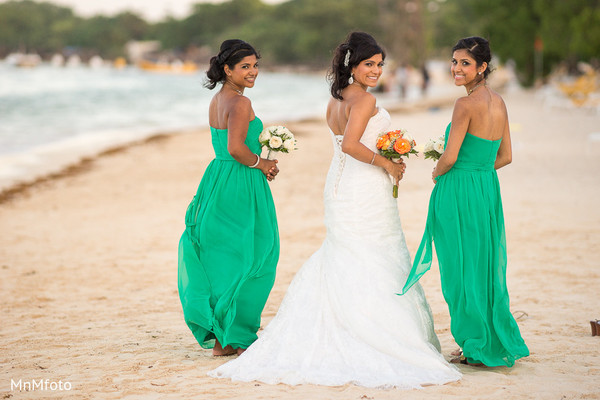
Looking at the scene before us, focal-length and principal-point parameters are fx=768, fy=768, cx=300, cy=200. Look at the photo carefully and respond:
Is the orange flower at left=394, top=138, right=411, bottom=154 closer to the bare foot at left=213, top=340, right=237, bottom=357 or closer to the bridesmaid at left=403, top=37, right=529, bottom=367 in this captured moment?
the bridesmaid at left=403, top=37, right=529, bottom=367

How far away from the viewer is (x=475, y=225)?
179 inches

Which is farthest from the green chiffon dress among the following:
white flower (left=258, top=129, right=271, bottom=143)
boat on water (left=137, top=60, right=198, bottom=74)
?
boat on water (left=137, top=60, right=198, bottom=74)

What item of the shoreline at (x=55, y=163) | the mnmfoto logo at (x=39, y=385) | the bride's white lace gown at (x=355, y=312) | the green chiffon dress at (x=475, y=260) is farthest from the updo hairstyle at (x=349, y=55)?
the shoreline at (x=55, y=163)

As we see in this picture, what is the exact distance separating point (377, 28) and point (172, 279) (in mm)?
125301

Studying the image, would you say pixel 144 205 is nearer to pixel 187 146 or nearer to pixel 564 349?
pixel 564 349

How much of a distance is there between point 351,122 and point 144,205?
26.2ft

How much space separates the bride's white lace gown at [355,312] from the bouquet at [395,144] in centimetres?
10

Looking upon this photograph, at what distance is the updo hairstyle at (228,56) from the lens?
4.88 m

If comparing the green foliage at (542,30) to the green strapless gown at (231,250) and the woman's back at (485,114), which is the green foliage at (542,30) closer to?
the woman's back at (485,114)

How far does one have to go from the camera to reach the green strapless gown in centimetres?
494

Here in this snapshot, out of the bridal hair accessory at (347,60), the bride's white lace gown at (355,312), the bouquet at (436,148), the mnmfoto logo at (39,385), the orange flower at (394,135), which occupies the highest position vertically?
the bridal hair accessory at (347,60)

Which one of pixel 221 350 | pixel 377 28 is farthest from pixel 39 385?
pixel 377 28

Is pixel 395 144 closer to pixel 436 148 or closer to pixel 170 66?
pixel 436 148

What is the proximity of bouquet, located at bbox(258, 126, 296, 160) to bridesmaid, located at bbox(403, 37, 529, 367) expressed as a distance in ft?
3.23
